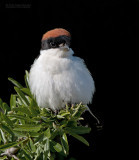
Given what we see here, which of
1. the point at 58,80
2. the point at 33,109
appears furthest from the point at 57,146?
the point at 58,80

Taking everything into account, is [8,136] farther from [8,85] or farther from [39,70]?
[8,85]

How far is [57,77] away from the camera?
1571mm

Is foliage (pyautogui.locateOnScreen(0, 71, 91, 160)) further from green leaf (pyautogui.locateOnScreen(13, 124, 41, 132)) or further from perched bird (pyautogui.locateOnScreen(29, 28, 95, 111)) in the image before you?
perched bird (pyautogui.locateOnScreen(29, 28, 95, 111))

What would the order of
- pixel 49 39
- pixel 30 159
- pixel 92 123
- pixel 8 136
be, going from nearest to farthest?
1. pixel 30 159
2. pixel 8 136
3. pixel 49 39
4. pixel 92 123

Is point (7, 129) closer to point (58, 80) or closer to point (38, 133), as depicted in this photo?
point (38, 133)

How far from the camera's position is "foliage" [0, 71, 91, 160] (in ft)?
3.55

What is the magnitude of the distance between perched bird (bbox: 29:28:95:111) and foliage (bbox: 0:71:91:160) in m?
0.40

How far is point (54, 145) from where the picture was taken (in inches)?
43.0

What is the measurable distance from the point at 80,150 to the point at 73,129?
1.23 m

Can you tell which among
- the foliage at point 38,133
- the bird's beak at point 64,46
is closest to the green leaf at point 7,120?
the foliage at point 38,133

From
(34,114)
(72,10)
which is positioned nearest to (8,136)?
(34,114)

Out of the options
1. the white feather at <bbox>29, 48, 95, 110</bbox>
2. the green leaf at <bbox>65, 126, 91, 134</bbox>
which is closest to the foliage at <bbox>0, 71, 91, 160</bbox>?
the green leaf at <bbox>65, 126, 91, 134</bbox>

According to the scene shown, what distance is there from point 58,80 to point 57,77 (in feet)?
0.06

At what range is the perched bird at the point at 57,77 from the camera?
1564 millimetres
